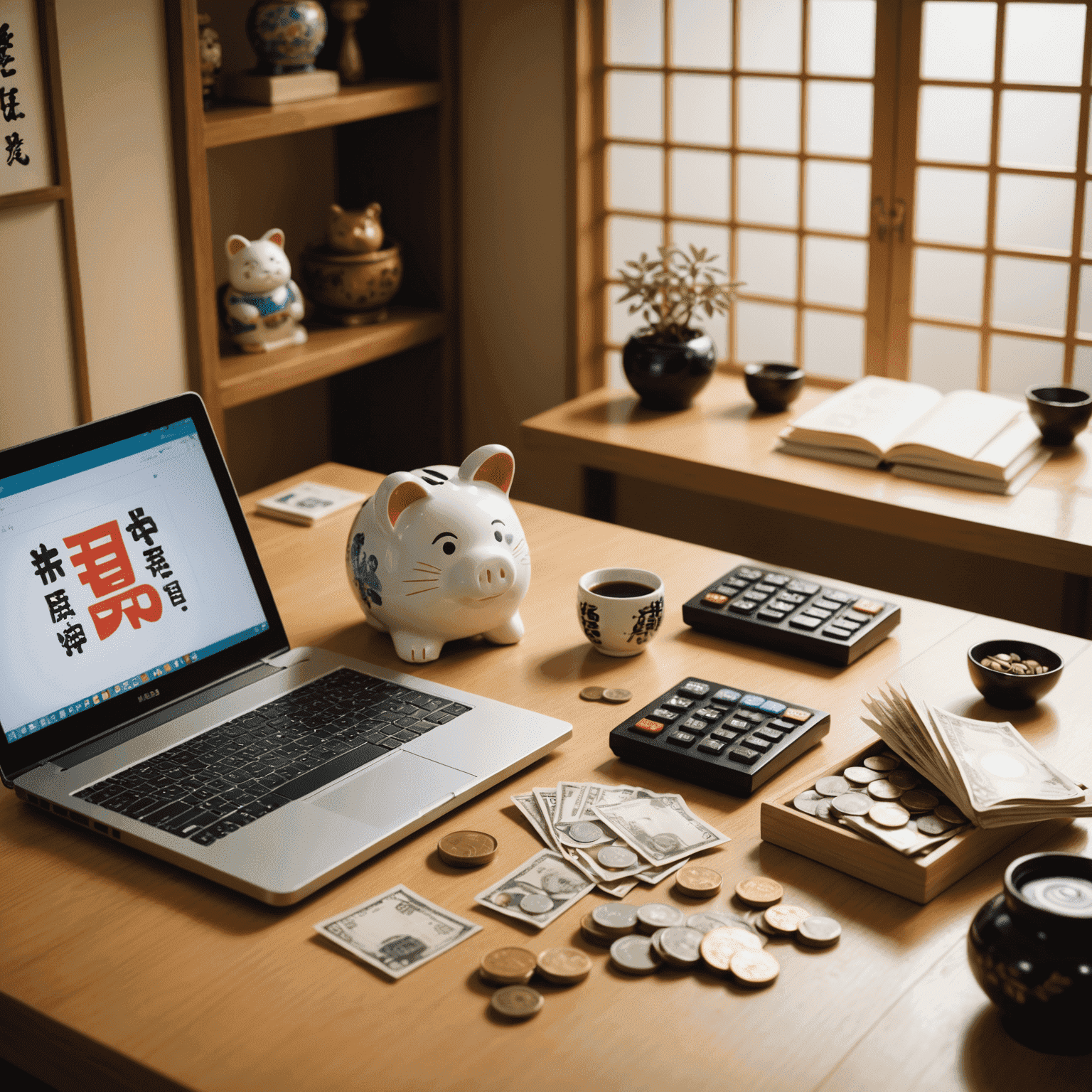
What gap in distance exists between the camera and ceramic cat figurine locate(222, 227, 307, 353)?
262 cm

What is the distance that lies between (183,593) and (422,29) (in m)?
1.99

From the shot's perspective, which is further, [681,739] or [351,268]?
[351,268]

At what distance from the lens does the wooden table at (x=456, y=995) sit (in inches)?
35.5

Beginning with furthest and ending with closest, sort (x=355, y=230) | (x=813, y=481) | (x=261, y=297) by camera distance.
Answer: (x=355, y=230) < (x=261, y=297) < (x=813, y=481)

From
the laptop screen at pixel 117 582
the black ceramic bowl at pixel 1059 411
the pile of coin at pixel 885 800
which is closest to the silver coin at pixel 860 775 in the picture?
the pile of coin at pixel 885 800

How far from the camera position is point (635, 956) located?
3.30ft

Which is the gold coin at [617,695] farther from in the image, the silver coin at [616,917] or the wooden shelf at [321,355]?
the wooden shelf at [321,355]

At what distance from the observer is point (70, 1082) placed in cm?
98

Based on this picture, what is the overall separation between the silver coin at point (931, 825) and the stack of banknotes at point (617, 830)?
163 millimetres

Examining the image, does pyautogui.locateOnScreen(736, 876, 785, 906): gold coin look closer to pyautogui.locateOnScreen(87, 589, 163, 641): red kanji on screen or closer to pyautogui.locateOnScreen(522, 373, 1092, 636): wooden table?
pyautogui.locateOnScreen(87, 589, 163, 641): red kanji on screen

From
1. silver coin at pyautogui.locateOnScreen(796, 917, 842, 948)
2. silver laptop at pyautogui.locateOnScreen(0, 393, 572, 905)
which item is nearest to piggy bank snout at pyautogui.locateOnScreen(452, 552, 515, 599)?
silver laptop at pyautogui.locateOnScreen(0, 393, 572, 905)

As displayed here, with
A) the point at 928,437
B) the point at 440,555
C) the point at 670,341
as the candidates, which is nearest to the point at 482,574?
the point at 440,555

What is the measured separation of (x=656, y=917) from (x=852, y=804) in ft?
0.68

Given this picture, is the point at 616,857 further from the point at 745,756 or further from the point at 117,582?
the point at 117,582
